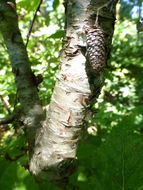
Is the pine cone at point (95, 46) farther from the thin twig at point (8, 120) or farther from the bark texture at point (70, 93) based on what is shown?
the thin twig at point (8, 120)

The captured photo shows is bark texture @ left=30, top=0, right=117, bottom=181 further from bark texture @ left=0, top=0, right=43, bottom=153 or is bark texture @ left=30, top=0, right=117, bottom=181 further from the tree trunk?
bark texture @ left=0, top=0, right=43, bottom=153

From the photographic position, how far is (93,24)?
2.20 ft

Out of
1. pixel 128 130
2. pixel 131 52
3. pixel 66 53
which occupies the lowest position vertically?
pixel 131 52

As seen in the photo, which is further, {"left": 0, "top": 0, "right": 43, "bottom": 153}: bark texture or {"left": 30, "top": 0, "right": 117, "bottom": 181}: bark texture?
{"left": 0, "top": 0, "right": 43, "bottom": 153}: bark texture

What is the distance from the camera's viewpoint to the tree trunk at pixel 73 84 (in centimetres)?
67

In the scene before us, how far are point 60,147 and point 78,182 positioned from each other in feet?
0.49

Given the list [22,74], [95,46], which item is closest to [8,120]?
[22,74]

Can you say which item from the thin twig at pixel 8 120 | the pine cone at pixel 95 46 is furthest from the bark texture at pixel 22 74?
the pine cone at pixel 95 46

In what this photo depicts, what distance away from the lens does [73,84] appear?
720 millimetres

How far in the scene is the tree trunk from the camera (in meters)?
0.67

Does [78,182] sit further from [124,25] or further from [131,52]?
[131,52]

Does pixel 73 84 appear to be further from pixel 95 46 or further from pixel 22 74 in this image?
pixel 22 74

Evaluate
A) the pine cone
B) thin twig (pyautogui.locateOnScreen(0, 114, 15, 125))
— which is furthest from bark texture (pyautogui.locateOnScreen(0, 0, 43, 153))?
the pine cone

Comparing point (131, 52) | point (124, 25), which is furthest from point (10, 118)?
point (131, 52)
